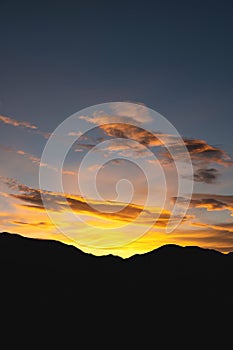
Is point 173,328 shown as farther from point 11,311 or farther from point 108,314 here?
point 11,311

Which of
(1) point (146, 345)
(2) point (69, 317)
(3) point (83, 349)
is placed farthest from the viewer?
(2) point (69, 317)

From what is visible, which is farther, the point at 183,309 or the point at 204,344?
the point at 183,309

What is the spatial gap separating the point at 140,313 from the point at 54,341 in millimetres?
50774

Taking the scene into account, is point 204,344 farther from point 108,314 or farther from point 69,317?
point 69,317

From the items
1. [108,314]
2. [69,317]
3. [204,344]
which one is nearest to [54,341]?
[69,317]

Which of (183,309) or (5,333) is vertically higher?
(183,309)

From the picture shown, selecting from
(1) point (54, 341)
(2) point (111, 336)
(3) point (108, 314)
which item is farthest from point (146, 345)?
(1) point (54, 341)

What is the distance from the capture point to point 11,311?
16038 centimetres

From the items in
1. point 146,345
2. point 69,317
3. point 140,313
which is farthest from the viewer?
point 140,313

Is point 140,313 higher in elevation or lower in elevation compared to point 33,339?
higher

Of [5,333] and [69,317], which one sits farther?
[69,317]

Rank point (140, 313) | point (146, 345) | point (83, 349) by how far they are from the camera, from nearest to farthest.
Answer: point (83, 349) → point (146, 345) → point (140, 313)

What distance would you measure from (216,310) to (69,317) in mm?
77902

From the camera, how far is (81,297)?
190250mm
